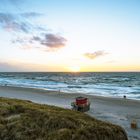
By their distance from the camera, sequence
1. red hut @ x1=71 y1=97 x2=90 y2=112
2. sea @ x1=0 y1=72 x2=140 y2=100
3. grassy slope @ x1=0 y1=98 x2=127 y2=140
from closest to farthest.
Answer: grassy slope @ x1=0 y1=98 x2=127 y2=140, red hut @ x1=71 y1=97 x2=90 y2=112, sea @ x1=0 y1=72 x2=140 y2=100

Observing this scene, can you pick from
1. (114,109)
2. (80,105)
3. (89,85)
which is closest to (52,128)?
(80,105)

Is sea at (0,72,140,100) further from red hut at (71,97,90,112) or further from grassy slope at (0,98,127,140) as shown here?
grassy slope at (0,98,127,140)

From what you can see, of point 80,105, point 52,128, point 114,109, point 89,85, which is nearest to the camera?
point 52,128

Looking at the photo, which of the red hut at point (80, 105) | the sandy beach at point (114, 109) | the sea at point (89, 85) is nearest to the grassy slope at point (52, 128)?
the sandy beach at point (114, 109)

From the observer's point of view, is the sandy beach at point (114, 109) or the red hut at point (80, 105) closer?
the sandy beach at point (114, 109)

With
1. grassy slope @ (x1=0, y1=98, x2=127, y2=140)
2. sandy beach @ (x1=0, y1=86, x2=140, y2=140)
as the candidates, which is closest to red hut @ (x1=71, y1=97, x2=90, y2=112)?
sandy beach @ (x1=0, y1=86, x2=140, y2=140)

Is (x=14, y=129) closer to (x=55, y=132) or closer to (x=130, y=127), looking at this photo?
(x=55, y=132)

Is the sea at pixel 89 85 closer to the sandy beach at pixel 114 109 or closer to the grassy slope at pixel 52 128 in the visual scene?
the sandy beach at pixel 114 109

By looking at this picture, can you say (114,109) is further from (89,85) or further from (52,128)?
(89,85)

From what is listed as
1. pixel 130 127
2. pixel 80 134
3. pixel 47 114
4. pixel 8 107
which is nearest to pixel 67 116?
pixel 47 114

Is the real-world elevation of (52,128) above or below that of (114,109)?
above

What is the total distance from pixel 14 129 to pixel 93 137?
150 cm

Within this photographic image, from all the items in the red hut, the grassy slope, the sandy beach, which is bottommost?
the sandy beach

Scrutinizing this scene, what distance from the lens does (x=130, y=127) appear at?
1164 centimetres
